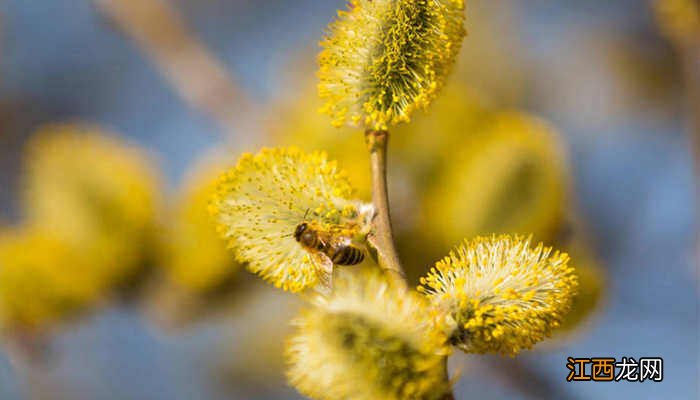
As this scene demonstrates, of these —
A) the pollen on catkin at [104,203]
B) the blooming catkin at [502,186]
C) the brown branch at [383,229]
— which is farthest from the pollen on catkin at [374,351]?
the pollen on catkin at [104,203]

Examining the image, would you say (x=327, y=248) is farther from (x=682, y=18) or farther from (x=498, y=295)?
(x=682, y=18)

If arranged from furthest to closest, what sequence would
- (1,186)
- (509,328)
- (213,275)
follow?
(1,186)
(213,275)
(509,328)

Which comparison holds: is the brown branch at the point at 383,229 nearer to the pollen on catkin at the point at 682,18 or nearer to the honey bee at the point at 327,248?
the honey bee at the point at 327,248

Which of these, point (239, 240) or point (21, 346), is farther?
point (21, 346)

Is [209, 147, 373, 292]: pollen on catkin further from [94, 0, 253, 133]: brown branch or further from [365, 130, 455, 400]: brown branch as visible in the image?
[94, 0, 253, 133]: brown branch

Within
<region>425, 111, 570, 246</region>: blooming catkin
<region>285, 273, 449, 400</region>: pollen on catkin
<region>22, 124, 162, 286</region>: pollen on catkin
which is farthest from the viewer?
<region>22, 124, 162, 286</region>: pollen on catkin

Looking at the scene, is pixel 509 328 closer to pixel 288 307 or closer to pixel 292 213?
pixel 292 213

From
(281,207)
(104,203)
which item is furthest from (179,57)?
(281,207)

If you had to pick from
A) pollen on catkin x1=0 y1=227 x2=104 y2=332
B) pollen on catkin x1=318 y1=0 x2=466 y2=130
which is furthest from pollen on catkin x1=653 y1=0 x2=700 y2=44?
pollen on catkin x1=0 y1=227 x2=104 y2=332

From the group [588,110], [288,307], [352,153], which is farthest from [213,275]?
[588,110]
